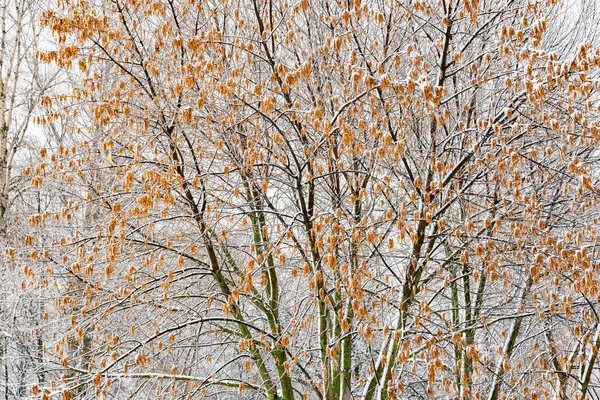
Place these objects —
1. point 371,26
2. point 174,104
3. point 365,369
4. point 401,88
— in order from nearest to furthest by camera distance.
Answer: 1. point 401,88
2. point 174,104
3. point 371,26
4. point 365,369

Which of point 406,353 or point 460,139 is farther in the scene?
point 460,139

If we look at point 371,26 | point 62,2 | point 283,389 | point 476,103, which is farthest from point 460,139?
point 62,2

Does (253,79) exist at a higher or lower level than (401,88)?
higher

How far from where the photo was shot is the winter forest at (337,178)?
4770 mm

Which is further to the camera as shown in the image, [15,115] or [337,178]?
[15,115]

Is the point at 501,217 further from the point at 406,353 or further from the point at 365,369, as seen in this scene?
the point at 365,369

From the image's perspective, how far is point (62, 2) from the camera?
17.6 feet

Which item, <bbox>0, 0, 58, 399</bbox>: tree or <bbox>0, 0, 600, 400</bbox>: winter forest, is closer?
<bbox>0, 0, 600, 400</bbox>: winter forest

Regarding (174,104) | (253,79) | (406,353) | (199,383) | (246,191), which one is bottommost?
(199,383)

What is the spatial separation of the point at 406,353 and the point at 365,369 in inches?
217

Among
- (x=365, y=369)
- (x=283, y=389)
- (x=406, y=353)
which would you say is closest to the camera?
(x=406, y=353)

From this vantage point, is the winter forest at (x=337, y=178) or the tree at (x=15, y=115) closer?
the winter forest at (x=337, y=178)

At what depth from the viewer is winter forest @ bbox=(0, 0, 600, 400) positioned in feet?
15.6

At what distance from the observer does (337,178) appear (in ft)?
21.0
